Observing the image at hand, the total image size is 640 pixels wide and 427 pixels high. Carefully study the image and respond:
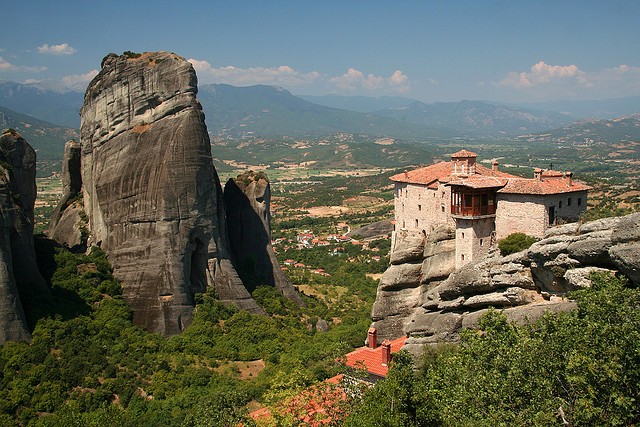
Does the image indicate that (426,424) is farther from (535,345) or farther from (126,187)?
(126,187)

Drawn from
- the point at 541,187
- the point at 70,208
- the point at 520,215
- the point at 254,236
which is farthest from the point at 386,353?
the point at 70,208

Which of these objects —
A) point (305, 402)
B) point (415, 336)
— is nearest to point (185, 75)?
point (415, 336)

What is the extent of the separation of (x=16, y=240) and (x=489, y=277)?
90.2 feet

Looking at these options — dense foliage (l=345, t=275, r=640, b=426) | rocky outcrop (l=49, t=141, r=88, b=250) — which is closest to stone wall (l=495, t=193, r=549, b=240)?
dense foliage (l=345, t=275, r=640, b=426)

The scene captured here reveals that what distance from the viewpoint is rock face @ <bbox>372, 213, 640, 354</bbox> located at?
21.5 m

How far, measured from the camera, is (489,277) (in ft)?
87.9

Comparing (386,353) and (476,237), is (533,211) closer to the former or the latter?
(476,237)

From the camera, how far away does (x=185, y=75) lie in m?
44.9

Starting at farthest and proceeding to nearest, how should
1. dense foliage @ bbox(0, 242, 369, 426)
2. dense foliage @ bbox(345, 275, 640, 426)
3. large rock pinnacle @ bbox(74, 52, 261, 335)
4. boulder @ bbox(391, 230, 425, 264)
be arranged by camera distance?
1. large rock pinnacle @ bbox(74, 52, 261, 335)
2. boulder @ bbox(391, 230, 425, 264)
3. dense foliage @ bbox(0, 242, 369, 426)
4. dense foliage @ bbox(345, 275, 640, 426)

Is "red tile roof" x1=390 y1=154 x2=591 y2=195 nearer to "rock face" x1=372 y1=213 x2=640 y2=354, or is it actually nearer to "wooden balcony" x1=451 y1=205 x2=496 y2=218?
"wooden balcony" x1=451 y1=205 x2=496 y2=218

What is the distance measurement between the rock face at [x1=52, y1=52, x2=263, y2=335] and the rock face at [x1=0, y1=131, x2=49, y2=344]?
488 cm

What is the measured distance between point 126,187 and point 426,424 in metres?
29.9

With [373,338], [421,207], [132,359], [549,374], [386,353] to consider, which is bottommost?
[132,359]

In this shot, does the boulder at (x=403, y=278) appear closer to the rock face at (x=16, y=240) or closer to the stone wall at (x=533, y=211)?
the stone wall at (x=533, y=211)
